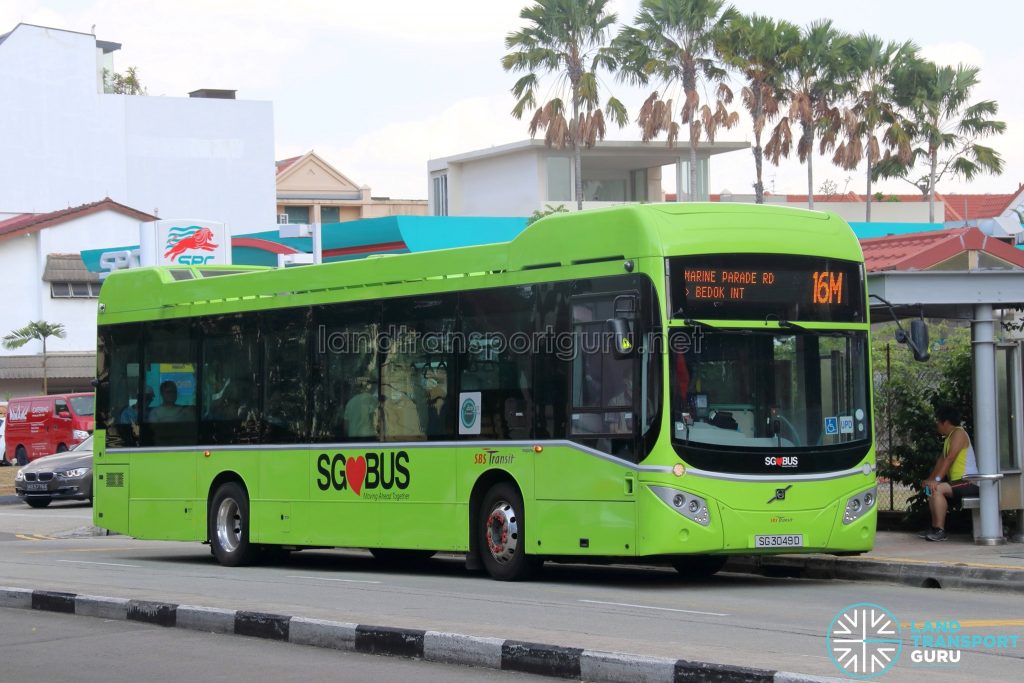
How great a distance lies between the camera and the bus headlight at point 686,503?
12.8 metres

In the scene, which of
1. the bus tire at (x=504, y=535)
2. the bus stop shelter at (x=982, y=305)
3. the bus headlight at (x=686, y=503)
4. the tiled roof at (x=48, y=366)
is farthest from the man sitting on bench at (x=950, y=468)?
the tiled roof at (x=48, y=366)

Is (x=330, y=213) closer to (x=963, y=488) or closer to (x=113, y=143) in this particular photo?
(x=113, y=143)

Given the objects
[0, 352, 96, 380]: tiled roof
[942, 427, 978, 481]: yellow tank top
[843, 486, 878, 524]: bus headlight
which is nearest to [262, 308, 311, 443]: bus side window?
[843, 486, 878, 524]: bus headlight

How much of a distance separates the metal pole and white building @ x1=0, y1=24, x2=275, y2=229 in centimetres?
6175

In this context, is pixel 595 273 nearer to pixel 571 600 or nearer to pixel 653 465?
pixel 653 465

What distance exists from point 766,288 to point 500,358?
270 centimetres

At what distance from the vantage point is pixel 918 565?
1401cm

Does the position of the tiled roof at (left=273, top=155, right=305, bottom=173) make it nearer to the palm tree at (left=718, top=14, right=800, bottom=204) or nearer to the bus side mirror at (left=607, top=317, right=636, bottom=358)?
→ the palm tree at (left=718, top=14, right=800, bottom=204)

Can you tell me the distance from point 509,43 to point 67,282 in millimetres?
20615

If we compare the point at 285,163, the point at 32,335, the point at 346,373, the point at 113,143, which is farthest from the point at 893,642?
the point at 285,163

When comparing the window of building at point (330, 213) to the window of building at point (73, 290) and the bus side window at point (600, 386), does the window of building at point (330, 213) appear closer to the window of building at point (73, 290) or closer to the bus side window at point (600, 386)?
the window of building at point (73, 290)

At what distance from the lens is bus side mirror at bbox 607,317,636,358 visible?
42.2 ft

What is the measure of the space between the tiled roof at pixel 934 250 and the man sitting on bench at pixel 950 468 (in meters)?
1.74

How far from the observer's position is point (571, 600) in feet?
41.3
